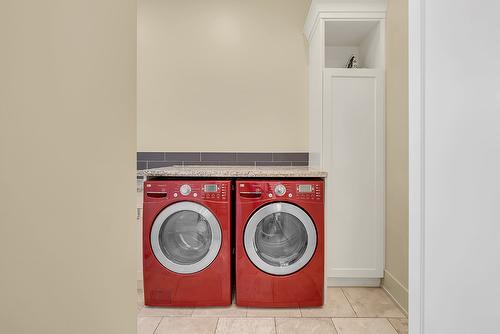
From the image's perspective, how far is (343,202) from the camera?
8.03ft

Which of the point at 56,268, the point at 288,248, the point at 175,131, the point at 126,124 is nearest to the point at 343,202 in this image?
the point at 288,248

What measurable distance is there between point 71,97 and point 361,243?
2.39m

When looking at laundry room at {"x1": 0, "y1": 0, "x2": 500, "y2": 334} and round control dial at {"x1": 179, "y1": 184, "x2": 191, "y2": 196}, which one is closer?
laundry room at {"x1": 0, "y1": 0, "x2": 500, "y2": 334}

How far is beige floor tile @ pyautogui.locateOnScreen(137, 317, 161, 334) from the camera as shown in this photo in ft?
6.22

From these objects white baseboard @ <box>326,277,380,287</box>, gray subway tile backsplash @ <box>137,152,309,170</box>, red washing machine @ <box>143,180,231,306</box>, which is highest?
gray subway tile backsplash @ <box>137,152,309,170</box>

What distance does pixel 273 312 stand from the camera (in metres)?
2.11

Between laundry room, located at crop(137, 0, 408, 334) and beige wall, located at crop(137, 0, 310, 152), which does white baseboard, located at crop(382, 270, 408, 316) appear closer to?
laundry room, located at crop(137, 0, 408, 334)

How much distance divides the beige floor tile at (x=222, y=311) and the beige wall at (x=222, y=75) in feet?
4.71

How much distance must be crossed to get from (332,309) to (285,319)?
1.20 feet

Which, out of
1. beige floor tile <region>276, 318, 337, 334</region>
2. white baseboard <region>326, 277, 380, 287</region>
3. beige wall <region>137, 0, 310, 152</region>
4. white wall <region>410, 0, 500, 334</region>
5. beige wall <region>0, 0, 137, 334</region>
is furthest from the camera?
beige wall <region>137, 0, 310, 152</region>

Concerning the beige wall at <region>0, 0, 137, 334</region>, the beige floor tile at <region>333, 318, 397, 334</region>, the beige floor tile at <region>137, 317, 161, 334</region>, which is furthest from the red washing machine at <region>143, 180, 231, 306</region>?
the beige wall at <region>0, 0, 137, 334</region>

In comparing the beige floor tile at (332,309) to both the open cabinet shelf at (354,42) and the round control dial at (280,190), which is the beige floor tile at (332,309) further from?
the open cabinet shelf at (354,42)

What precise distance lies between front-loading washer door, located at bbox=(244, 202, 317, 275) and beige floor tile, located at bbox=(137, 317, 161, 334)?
29.3 inches

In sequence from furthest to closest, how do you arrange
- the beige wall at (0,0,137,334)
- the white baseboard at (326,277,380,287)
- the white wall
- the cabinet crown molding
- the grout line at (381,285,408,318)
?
the white baseboard at (326,277,380,287) → the cabinet crown molding → the grout line at (381,285,408,318) → the white wall → the beige wall at (0,0,137,334)
